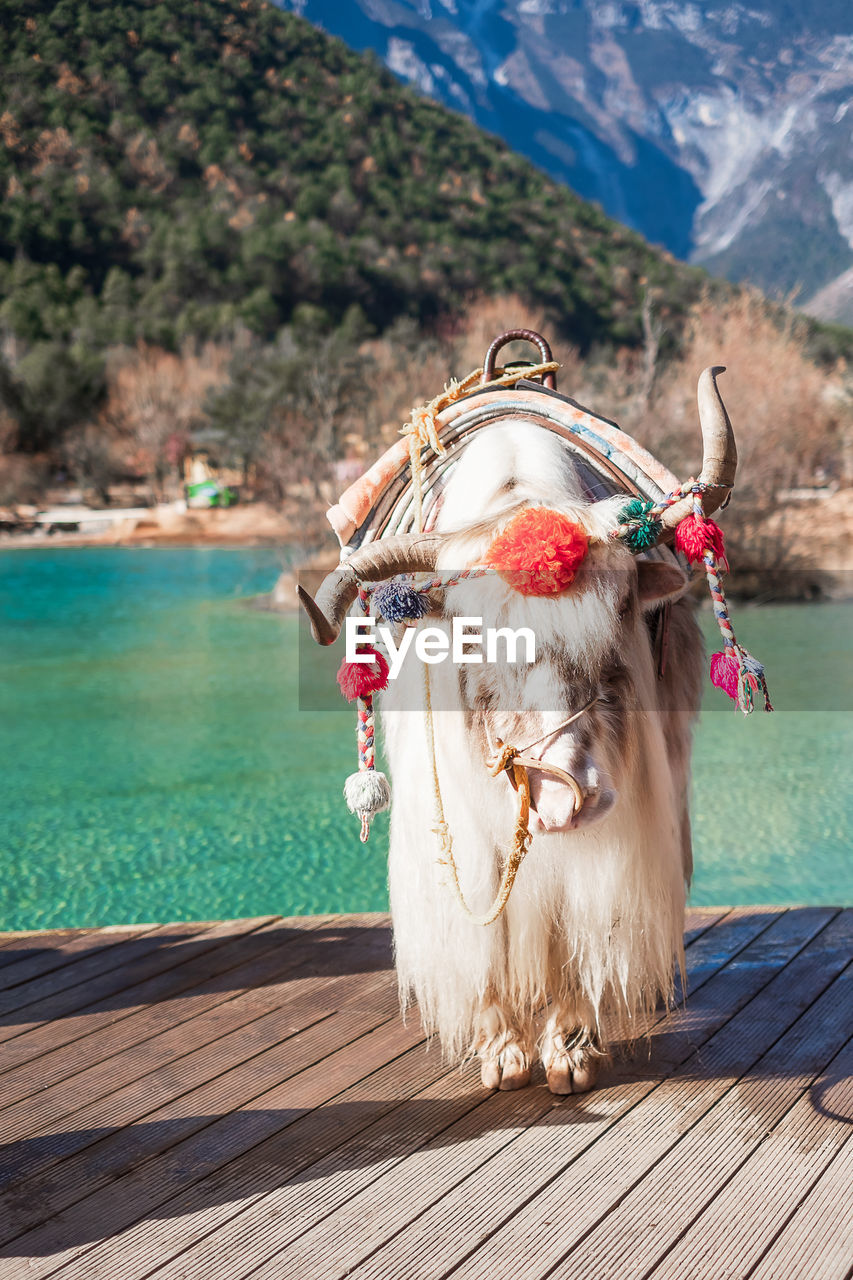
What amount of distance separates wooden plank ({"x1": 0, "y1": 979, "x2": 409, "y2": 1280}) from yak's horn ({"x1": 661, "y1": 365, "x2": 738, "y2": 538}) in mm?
1479

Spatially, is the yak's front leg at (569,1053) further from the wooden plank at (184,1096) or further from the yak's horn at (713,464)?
the yak's horn at (713,464)

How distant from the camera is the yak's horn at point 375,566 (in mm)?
2180

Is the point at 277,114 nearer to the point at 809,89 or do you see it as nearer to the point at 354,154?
the point at 354,154

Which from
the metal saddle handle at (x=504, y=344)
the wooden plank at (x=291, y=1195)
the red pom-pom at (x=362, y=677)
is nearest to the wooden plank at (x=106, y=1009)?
the wooden plank at (x=291, y=1195)

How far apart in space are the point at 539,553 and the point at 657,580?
1.30 feet

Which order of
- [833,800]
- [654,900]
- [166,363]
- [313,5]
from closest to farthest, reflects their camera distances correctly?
[654,900] < [833,800] < [166,363] < [313,5]

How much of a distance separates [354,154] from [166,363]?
16.6 m

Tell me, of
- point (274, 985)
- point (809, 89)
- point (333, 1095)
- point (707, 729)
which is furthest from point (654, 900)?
point (809, 89)

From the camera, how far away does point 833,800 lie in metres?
7.16

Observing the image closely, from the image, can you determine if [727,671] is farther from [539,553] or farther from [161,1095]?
[161,1095]

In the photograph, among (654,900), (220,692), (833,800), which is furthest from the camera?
(220,692)

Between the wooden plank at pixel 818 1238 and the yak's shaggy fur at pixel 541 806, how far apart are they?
22.3 inches

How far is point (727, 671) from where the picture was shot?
7.48 feet

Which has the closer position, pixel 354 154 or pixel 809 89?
pixel 354 154
